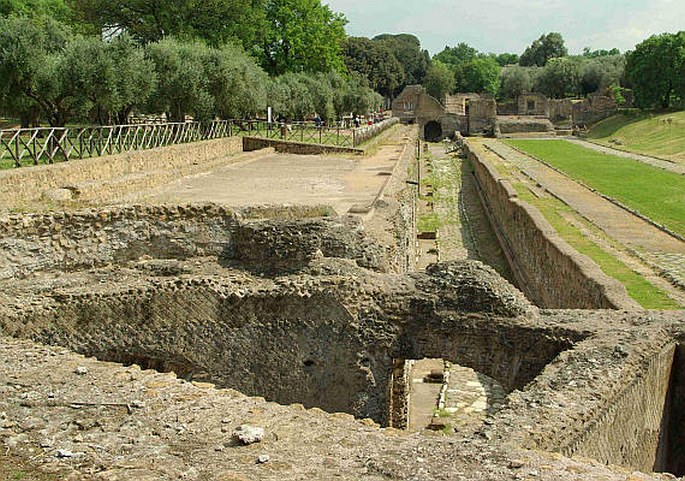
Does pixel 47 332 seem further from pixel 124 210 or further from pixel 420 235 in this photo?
pixel 420 235

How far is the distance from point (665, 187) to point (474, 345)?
1977cm

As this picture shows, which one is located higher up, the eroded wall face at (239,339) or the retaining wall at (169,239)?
the retaining wall at (169,239)

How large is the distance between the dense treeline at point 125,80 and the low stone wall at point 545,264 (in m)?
11.3

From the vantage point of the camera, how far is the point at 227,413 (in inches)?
233

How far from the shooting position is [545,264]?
1517cm

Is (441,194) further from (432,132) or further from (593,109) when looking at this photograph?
(593,109)

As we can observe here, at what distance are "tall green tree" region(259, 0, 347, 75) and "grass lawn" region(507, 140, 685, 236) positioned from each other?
15733 millimetres

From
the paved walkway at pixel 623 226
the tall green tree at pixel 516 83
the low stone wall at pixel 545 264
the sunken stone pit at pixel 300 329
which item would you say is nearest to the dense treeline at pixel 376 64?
the tall green tree at pixel 516 83

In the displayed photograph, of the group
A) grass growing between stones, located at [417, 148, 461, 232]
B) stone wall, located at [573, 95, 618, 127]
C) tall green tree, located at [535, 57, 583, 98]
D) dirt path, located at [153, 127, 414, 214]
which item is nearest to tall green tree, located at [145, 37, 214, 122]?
dirt path, located at [153, 127, 414, 214]

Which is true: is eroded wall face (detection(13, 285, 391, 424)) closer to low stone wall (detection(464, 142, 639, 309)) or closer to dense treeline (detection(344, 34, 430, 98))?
low stone wall (detection(464, 142, 639, 309))

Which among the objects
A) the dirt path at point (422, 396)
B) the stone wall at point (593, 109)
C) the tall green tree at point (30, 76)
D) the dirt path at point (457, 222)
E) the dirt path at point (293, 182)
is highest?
the tall green tree at point (30, 76)

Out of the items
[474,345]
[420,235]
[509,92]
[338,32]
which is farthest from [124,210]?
[509,92]

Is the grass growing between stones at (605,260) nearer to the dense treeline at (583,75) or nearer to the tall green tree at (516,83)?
the dense treeline at (583,75)

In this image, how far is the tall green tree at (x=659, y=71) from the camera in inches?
2176
